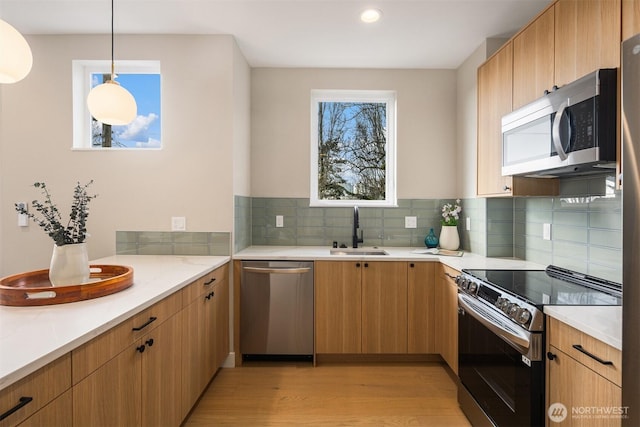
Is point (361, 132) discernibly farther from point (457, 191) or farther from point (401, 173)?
point (457, 191)

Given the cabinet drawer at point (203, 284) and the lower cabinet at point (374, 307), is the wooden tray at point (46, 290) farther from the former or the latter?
the lower cabinet at point (374, 307)

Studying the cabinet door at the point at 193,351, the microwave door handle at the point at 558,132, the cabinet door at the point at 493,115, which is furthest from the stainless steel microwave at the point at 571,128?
the cabinet door at the point at 193,351

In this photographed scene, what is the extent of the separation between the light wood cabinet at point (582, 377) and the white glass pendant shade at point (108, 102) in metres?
2.36

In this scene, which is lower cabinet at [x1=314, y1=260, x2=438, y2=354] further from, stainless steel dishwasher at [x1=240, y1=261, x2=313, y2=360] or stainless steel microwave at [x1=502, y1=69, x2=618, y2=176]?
stainless steel microwave at [x1=502, y1=69, x2=618, y2=176]

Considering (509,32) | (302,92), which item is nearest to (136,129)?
(302,92)

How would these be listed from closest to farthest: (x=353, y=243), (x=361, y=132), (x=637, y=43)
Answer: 1. (x=637, y=43)
2. (x=353, y=243)
3. (x=361, y=132)

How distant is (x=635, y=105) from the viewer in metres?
0.88

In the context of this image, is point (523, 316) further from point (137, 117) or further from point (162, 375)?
point (137, 117)

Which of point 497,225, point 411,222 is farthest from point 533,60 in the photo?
point 411,222

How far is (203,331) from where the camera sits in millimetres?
2115

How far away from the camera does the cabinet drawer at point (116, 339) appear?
3.42ft

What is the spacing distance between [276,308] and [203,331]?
26.4 inches

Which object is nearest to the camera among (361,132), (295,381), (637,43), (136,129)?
(637,43)

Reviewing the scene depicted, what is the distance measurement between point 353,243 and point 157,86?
2200mm
